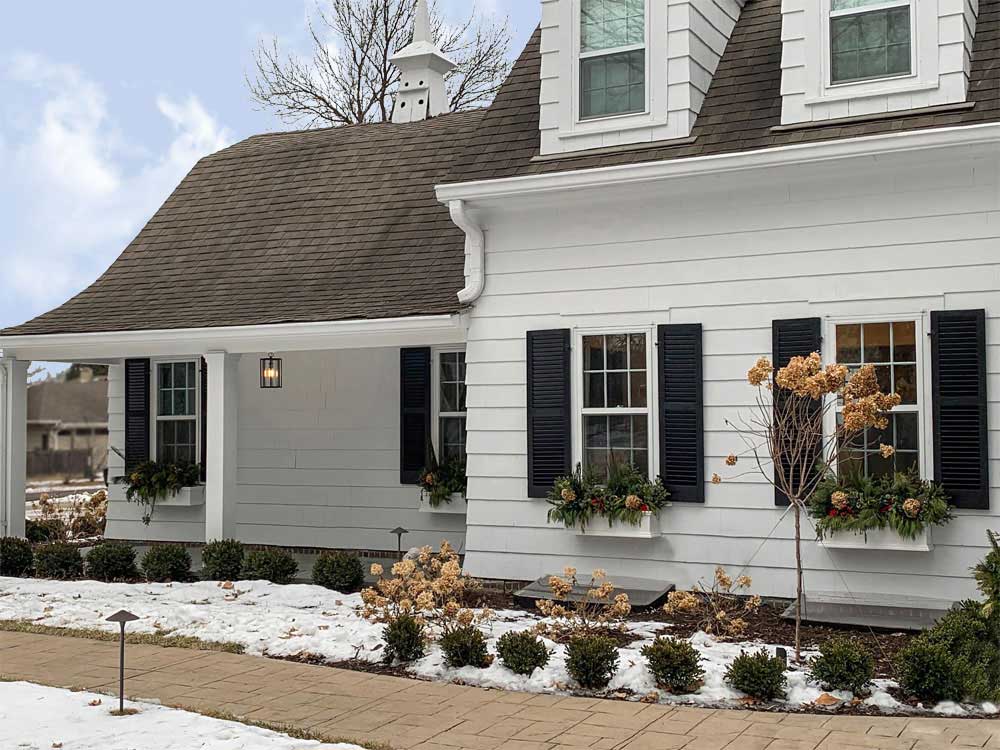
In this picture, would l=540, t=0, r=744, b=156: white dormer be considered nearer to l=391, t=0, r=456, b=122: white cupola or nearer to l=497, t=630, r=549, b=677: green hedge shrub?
l=497, t=630, r=549, b=677: green hedge shrub

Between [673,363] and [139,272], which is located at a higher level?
[139,272]

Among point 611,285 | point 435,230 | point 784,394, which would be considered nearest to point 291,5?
point 435,230

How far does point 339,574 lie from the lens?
384 inches

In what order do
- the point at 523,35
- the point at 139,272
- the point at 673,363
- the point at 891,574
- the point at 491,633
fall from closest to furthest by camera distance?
the point at 491,633, the point at 891,574, the point at 673,363, the point at 139,272, the point at 523,35

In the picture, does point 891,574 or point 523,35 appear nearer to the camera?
point 891,574

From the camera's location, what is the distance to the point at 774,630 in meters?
7.59

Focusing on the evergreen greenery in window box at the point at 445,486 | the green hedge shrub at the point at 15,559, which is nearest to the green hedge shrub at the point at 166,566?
the green hedge shrub at the point at 15,559

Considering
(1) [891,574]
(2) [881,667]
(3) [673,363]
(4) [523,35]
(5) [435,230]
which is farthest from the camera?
(4) [523,35]

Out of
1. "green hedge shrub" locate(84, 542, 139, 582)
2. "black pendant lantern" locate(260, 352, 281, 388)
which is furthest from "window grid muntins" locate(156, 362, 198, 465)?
"green hedge shrub" locate(84, 542, 139, 582)

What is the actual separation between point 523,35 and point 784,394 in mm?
17266

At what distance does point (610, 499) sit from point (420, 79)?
355 inches

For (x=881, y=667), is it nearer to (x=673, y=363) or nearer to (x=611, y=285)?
(x=673, y=363)

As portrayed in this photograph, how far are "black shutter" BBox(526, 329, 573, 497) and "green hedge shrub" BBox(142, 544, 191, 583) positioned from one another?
12.3ft

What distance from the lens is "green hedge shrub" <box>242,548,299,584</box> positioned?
1010 centimetres
